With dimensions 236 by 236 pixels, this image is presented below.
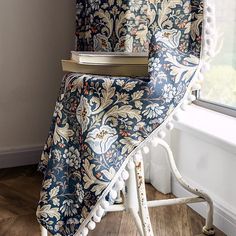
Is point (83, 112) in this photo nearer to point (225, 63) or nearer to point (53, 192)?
point (53, 192)

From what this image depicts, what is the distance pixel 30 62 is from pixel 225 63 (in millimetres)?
983

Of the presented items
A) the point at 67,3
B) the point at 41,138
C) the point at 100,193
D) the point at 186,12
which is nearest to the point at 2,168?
the point at 41,138

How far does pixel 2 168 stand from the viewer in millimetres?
2031

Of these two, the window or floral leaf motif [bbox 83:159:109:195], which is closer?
floral leaf motif [bbox 83:159:109:195]

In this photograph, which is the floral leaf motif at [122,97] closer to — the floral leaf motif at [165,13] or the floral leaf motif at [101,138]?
the floral leaf motif at [101,138]

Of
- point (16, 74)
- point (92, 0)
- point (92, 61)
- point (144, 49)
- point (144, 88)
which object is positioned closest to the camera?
point (144, 88)

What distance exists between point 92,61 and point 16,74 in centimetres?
106

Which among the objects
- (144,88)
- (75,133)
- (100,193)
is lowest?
(100,193)

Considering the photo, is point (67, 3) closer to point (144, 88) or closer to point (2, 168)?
point (2, 168)

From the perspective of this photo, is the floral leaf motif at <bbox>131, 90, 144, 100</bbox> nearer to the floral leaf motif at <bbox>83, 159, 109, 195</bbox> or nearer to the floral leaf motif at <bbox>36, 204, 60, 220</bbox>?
the floral leaf motif at <bbox>83, 159, 109, 195</bbox>

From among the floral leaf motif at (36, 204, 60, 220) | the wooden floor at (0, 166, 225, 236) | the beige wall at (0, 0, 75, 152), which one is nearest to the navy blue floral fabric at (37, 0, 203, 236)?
the floral leaf motif at (36, 204, 60, 220)

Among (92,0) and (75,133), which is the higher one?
(92,0)

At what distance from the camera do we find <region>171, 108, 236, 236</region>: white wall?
4.25 feet

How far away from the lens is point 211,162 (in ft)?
4.59
